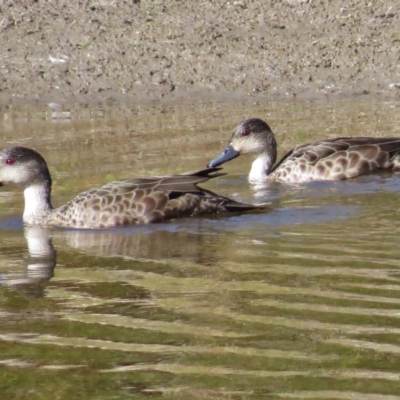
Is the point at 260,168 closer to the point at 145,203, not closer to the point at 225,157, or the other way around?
the point at 225,157

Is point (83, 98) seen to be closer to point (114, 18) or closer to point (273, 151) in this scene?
point (114, 18)

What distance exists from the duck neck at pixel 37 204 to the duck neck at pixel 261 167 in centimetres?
207

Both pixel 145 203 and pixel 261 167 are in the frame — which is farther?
pixel 261 167

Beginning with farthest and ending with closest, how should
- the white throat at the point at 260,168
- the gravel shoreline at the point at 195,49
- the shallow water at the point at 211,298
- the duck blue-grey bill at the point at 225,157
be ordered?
the gravel shoreline at the point at 195,49 < the white throat at the point at 260,168 < the duck blue-grey bill at the point at 225,157 < the shallow water at the point at 211,298

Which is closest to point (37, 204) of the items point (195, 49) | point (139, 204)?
point (139, 204)

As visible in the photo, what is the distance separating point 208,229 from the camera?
8688 mm

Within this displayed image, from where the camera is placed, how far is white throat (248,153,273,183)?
11.1 m

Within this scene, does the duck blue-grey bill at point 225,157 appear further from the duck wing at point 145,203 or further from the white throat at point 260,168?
the duck wing at point 145,203

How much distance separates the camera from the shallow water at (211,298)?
16.2 ft

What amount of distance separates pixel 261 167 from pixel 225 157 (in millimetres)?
331

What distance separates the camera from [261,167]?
1134 cm

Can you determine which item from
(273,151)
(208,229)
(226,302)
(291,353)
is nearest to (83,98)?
(273,151)

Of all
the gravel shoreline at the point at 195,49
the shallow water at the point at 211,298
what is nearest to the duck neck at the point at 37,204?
the shallow water at the point at 211,298

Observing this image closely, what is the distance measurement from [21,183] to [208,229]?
74.9 inches
